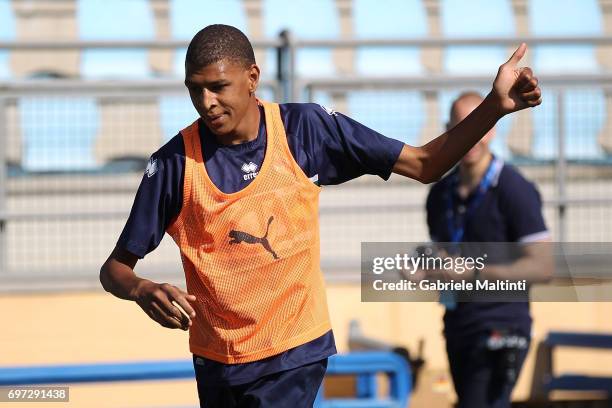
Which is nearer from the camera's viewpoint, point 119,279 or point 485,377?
point 119,279

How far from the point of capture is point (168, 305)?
329 centimetres

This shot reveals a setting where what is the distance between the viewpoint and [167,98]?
744 cm

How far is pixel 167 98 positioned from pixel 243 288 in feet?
13.2

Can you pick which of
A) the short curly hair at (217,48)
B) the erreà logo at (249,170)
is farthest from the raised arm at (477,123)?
the short curly hair at (217,48)

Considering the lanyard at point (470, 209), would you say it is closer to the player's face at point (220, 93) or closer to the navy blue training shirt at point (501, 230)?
the navy blue training shirt at point (501, 230)

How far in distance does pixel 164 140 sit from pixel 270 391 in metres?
4.13

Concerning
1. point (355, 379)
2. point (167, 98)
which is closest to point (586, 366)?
point (355, 379)

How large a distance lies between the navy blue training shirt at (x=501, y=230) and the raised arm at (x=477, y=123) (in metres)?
1.82

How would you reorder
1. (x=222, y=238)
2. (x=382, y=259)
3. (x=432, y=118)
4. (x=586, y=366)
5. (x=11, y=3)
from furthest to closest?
(x=11, y=3) → (x=586, y=366) → (x=432, y=118) → (x=382, y=259) → (x=222, y=238)

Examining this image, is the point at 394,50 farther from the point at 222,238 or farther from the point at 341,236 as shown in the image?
the point at 222,238

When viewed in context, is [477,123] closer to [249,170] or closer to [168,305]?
[249,170]

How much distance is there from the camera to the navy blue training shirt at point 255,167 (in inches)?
143
